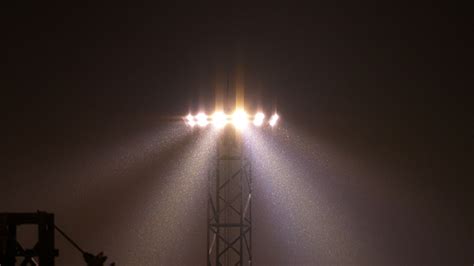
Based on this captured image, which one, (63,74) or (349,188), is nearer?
(63,74)

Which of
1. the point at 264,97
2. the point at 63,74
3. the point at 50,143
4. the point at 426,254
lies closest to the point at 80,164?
the point at 50,143

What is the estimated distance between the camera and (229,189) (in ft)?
55.8

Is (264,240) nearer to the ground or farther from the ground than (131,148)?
nearer to the ground

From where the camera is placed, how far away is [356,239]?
1861cm

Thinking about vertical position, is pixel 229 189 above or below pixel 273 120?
below

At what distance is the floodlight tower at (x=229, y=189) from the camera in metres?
14.7

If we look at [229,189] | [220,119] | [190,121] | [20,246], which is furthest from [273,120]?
[20,246]

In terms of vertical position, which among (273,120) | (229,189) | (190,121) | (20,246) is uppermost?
(190,121)

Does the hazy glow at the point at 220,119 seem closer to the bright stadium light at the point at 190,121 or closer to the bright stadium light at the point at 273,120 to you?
the bright stadium light at the point at 273,120

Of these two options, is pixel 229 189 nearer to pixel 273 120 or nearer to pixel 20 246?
pixel 273 120

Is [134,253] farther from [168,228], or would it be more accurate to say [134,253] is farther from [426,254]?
[426,254]

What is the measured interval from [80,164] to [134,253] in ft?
8.86

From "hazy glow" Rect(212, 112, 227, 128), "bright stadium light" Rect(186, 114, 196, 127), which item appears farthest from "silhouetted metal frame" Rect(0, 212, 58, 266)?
"bright stadium light" Rect(186, 114, 196, 127)

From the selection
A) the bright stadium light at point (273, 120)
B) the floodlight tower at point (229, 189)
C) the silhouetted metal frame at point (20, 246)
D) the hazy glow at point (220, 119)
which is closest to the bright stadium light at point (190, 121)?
the floodlight tower at point (229, 189)
